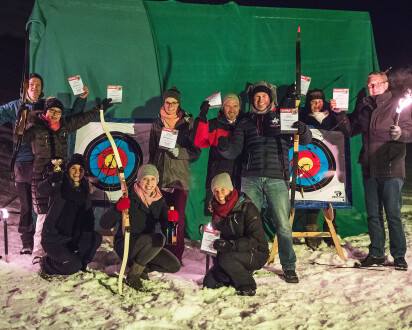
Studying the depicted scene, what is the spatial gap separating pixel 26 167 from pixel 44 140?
0.40 meters

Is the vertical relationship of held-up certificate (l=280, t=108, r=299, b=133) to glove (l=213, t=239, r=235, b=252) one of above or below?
above

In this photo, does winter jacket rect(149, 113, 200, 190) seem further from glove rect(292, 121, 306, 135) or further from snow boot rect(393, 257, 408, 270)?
snow boot rect(393, 257, 408, 270)

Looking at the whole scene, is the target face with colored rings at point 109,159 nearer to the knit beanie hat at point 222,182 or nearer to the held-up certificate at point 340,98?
the knit beanie hat at point 222,182

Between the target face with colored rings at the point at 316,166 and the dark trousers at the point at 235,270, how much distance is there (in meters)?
1.53

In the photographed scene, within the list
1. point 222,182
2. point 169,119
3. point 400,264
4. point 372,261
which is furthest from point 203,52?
point 400,264

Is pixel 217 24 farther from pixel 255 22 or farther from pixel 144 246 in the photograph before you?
pixel 144 246

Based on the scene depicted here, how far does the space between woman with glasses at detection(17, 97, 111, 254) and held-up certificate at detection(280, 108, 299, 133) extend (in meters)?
1.86

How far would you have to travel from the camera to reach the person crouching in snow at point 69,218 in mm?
3727

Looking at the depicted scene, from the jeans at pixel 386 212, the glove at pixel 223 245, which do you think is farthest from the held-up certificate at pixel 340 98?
the glove at pixel 223 245

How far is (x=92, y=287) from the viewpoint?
3.42 meters

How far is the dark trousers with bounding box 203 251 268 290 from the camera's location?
3375 mm

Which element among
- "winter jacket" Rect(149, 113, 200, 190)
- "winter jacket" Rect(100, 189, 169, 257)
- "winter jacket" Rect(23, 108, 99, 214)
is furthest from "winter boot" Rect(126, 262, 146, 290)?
"winter jacket" Rect(23, 108, 99, 214)

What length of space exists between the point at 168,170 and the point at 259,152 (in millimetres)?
963

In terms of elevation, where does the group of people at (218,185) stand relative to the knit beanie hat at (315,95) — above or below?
Result: below
